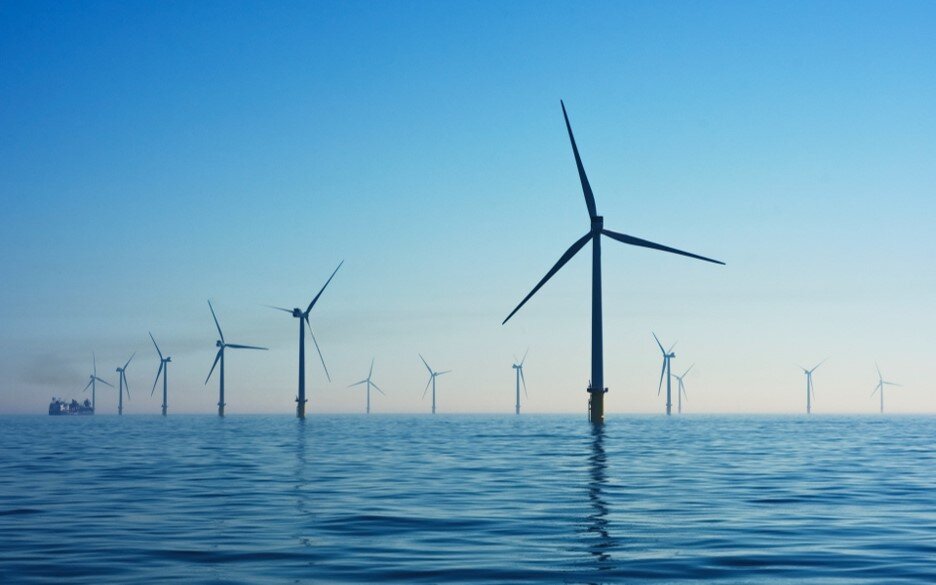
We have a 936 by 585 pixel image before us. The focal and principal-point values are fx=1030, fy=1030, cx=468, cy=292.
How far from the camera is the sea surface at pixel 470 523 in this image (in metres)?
16.9

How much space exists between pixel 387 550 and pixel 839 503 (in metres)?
14.4

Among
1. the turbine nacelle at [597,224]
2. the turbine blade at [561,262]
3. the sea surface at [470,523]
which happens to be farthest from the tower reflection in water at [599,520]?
the turbine nacelle at [597,224]

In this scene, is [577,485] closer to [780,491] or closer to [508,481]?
[508,481]

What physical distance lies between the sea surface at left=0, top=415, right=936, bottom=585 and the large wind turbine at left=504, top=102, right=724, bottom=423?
4710 centimetres

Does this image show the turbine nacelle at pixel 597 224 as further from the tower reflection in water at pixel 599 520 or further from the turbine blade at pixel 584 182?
the tower reflection in water at pixel 599 520

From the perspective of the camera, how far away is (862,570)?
1709 centimetres

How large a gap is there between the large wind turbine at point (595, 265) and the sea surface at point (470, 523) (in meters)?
47.1

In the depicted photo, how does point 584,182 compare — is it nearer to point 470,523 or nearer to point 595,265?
point 595,265

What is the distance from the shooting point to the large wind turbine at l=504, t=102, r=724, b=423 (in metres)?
91.6

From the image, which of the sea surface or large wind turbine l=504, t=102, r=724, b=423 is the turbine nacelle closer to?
large wind turbine l=504, t=102, r=724, b=423

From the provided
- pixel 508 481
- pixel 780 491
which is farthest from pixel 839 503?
pixel 508 481

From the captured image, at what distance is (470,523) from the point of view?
23094mm

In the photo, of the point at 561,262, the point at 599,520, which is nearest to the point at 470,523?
the point at 599,520

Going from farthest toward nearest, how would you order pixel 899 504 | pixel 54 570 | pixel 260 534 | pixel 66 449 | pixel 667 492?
1. pixel 66 449
2. pixel 667 492
3. pixel 899 504
4. pixel 260 534
5. pixel 54 570
